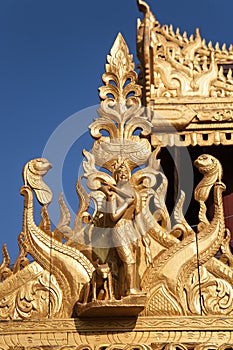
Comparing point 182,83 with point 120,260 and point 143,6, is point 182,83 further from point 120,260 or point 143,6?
point 120,260

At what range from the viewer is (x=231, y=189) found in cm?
1770

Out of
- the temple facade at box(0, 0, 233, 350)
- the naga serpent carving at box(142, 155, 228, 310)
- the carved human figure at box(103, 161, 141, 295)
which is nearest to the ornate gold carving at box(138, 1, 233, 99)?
the temple facade at box(0, 0, 233, 350)

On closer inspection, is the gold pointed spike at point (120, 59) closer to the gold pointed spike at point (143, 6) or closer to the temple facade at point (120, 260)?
the temple facade at point (120, 260)

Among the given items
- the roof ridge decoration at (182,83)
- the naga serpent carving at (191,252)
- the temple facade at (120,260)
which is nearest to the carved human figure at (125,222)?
the temple facade at (120,260)

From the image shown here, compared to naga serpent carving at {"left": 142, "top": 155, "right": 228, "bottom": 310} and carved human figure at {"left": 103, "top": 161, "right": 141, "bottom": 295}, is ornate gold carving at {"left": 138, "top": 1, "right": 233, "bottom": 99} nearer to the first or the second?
naga serpent carving at {"left": 142, "top": 155, "right": 228, "bottom": 310}

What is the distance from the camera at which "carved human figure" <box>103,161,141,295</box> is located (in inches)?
533

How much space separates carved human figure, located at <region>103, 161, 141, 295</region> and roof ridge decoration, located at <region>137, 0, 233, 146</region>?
3.08 metres

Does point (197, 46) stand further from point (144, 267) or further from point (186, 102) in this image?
point (144, 267)

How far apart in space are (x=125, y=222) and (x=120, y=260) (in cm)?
56

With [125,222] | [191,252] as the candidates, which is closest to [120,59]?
[125,222]

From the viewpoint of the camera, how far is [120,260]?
45.1 ft

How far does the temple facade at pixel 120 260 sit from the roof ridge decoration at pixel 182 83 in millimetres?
1345

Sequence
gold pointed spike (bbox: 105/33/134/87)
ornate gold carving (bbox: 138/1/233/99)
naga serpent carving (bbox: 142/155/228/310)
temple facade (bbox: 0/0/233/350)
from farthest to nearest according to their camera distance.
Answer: ornate gold carving (bbox: 138/1/233/99), gold pointed spike (bbox: 105/33/134/87), naga serpent carving (bbox: 142/155/228/310), temple facade (bbox: 0/0/233/350)

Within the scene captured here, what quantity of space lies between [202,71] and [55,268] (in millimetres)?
5501
